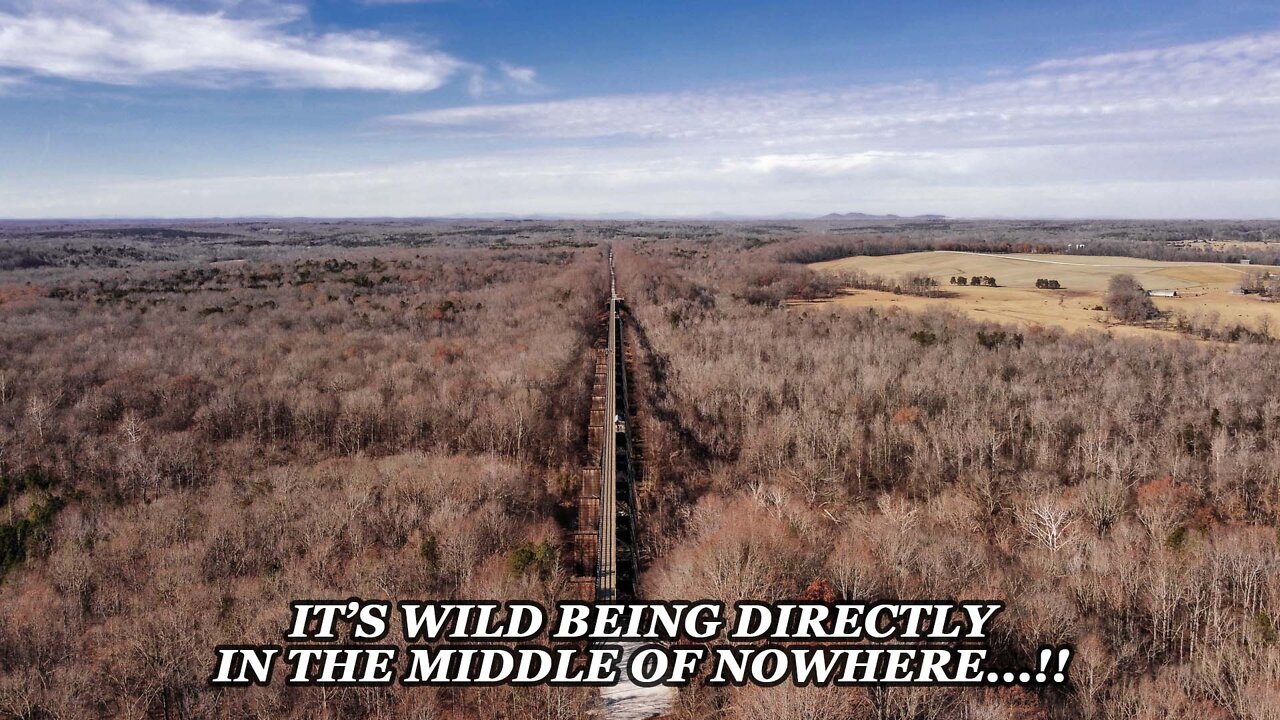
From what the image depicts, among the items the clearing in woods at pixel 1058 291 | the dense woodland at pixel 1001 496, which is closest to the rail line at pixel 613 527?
the dense woodland at pixel 1001 496

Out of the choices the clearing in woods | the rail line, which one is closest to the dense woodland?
the rail line

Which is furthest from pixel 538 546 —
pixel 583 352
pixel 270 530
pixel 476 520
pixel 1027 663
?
pixel 583 352

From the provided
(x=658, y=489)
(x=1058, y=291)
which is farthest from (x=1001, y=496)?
(x=1058, y=291)

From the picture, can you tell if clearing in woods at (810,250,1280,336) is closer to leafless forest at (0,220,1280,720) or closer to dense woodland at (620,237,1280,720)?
leafless forest at (0,220,1280,720)

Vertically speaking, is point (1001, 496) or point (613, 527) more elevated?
point (613, 527)

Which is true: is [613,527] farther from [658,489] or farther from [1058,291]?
[1058,291]

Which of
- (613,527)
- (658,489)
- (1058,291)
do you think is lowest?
(658,489)

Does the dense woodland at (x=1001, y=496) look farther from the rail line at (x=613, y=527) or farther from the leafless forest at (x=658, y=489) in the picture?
the rail line at (x=613, y=527)
